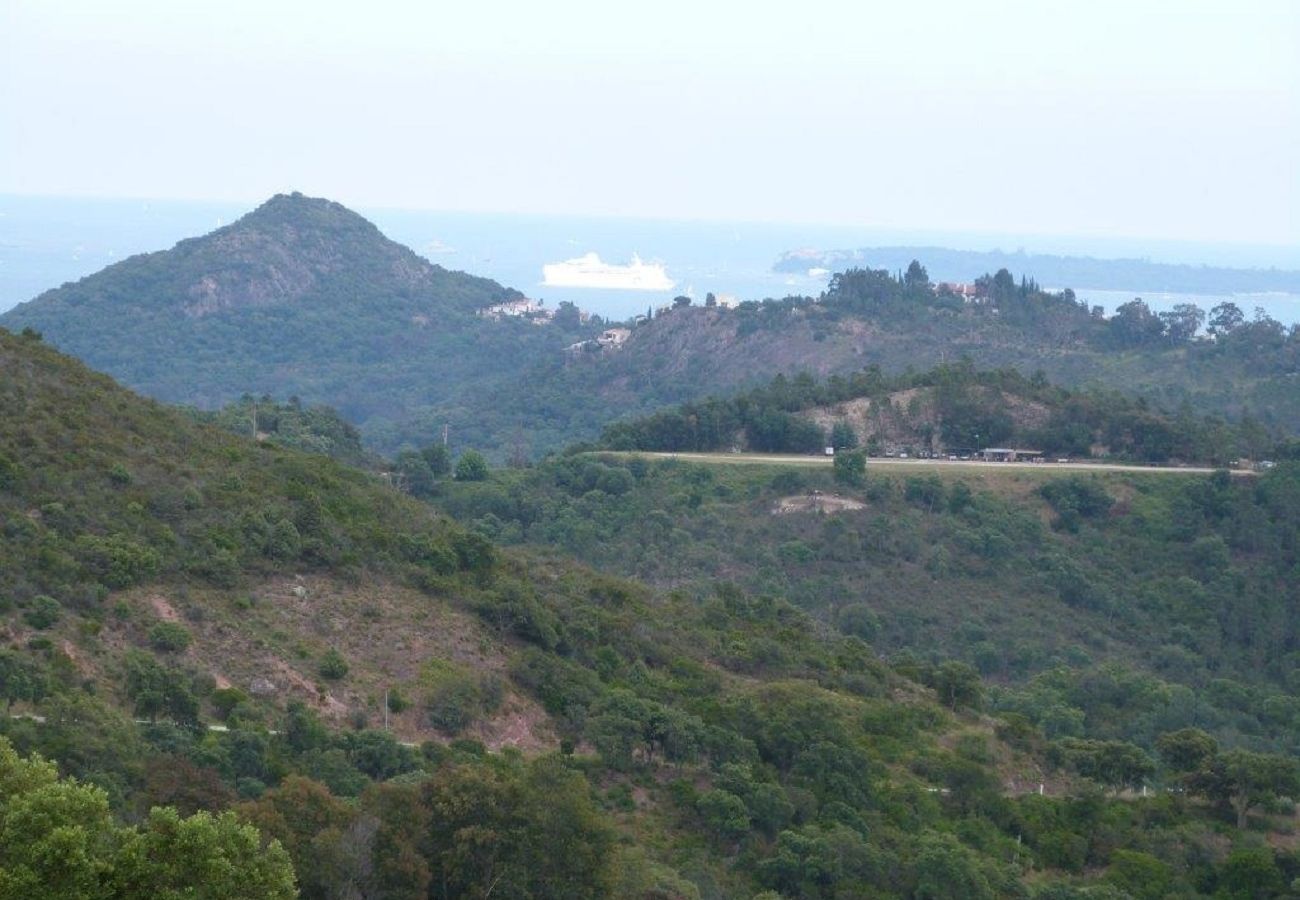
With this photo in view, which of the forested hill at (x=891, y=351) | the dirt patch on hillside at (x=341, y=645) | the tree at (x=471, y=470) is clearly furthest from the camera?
the forested hill at (x=891, y=351)

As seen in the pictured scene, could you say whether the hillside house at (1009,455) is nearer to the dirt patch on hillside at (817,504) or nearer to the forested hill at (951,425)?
the forested hill at (951,425)

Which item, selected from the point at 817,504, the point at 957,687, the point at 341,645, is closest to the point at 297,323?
the point at 817,504

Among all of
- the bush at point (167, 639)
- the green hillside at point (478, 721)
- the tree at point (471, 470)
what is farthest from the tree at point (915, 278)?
the bush at point (167, 639)

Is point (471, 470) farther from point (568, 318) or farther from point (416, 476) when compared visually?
point (568, 318)

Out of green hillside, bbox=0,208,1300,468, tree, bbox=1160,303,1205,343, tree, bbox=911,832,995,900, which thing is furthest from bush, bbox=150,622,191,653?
tree, bbox=1160,303,1205,343

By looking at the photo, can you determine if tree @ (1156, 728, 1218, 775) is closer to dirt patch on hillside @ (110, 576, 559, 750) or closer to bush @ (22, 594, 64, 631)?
dirt patch on hillside @ (110, 576, 559, 750)

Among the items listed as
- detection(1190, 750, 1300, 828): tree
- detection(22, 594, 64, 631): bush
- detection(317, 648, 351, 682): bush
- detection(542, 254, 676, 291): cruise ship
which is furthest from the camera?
detection(542, 254, 676, 291): cruise ship

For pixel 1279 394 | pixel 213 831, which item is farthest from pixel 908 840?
pixel 1279 394

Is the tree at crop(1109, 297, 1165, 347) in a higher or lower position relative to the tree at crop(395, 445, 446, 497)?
higher

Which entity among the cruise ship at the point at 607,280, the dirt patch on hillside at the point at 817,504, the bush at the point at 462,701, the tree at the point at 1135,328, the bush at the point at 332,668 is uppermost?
the tree at the point at 1135,328
